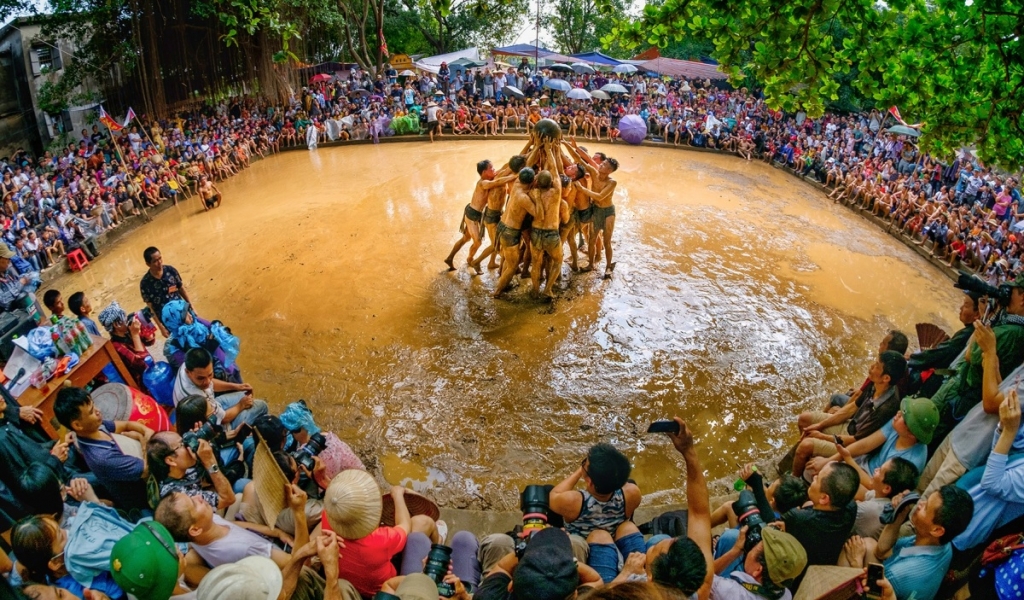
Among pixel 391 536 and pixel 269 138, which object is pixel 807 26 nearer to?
pixel 391 536

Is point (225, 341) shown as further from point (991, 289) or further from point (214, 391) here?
point (991, 289)

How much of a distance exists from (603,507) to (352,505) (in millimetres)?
1459

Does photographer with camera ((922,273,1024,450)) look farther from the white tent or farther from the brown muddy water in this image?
the white tent

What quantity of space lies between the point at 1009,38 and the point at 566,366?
16.5 feet

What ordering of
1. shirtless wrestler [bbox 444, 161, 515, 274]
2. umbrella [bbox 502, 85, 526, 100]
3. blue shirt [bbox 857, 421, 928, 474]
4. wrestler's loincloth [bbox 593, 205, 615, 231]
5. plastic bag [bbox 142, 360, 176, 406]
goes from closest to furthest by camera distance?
blue shirt [bbox 857, 421, 928, 474] < plastic bag [bbox 142, 360, 176, 406] < shirtless wrestler [bbox 444, 161, 515, 274] < wrestler's loincloth [bbox 593, 205, 615, 231] < umbrella [bbox 502, 85, 526, 100]

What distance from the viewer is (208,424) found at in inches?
148

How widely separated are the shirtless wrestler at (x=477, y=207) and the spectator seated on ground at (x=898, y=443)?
16.9 ft

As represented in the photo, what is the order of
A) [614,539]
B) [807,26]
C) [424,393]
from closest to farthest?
[614,539] → [807,26] → [424,393]

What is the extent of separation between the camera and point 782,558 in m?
2.71

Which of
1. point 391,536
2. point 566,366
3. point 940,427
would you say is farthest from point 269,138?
point 940,427

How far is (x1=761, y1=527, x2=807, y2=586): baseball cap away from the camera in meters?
2.70

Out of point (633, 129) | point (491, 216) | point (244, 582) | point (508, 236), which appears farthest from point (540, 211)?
point (633, 129)

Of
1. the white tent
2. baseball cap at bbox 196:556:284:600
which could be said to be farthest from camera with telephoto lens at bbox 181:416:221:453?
the white tent

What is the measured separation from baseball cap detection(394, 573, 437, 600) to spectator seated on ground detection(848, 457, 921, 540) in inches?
102
